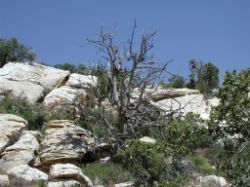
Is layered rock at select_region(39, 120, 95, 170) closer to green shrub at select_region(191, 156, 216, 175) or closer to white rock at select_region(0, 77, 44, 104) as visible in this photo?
green shrub at select_region(191, 156, 216, 175)

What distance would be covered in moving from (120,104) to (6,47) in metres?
13.5

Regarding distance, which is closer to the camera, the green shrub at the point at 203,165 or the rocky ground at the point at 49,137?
the rocky ground at the point at 49,137

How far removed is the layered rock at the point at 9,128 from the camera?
65.4 feet

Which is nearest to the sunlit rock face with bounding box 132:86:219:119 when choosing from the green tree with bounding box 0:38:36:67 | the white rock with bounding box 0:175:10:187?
the green tree with bounding box 0:38:36:67

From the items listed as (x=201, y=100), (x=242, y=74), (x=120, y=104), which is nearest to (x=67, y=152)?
(x=120, y=104)

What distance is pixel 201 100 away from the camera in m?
30.6

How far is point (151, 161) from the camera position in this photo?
603 inches

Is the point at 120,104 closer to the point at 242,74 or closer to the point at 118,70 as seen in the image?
the point at 118,70

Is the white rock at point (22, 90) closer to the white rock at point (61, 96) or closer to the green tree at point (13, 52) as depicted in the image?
the white rock at point (61, 96)

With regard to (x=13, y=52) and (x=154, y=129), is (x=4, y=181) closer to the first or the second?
(x=154, y=129)

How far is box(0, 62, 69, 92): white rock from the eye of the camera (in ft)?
98.8

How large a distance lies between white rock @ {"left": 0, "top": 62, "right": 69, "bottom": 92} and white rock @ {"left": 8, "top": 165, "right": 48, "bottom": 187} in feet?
43.2

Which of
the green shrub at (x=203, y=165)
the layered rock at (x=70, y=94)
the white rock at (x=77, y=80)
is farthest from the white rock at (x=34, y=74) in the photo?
the green shrub at (x=203, y=165)

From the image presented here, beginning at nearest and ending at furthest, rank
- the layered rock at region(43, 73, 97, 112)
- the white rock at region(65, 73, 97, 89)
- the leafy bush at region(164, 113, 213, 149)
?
the leafy bush at region(164, 113, 213, 149)
the layered rock at region(43, 73, 97, 112)
the white rock at region(65, 73, 97, 89)
